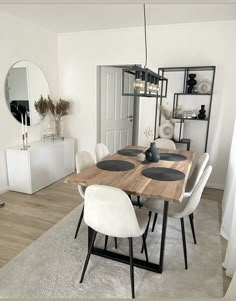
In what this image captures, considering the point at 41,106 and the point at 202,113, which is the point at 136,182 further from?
the point at 41,106

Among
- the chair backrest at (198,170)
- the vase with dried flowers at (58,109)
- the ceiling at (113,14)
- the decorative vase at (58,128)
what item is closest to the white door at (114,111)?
the vase with dried flowers at (58,109)

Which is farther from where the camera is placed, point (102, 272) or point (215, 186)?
point (215, 186)

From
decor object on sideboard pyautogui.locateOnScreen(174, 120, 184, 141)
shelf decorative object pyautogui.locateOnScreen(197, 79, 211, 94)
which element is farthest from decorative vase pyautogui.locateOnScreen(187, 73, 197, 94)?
decor object on sideboard pyautogui.locateOnScreen(174, 120, 184, 141)

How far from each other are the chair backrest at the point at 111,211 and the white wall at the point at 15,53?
7.70 feet

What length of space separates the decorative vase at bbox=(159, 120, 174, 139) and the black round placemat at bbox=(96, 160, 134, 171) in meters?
1.52

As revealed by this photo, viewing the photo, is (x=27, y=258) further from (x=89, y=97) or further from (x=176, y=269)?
(x=89, y=97)

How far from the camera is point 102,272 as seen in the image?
2.01 meters

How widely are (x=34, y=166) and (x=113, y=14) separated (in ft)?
7.99

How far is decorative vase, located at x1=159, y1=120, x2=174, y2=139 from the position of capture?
3812 millimetres

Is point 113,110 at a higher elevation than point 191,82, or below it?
below

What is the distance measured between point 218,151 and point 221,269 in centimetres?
213

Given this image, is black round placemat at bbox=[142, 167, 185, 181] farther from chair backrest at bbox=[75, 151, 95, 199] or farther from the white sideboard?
the white sideboard

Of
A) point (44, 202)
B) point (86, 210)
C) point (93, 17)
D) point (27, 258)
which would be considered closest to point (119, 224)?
point (86, 210)

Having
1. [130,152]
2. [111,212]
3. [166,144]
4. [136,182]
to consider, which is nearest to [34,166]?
[130,152]
